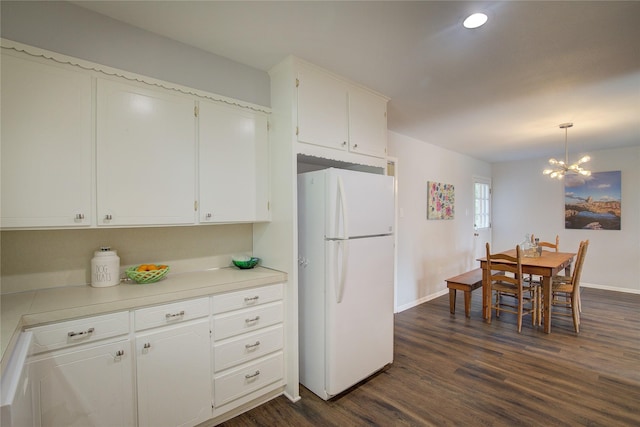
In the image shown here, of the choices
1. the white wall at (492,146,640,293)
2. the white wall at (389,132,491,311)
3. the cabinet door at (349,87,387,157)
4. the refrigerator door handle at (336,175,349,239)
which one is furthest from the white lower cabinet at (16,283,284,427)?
the white wall at (492,146,640,293)

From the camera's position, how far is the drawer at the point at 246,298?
1.91 meters

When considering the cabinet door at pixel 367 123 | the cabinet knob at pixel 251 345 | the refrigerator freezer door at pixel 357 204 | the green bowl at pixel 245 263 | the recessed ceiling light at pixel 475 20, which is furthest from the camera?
the cabinet door at pixel 367 123

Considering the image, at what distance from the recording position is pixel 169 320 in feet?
5.65

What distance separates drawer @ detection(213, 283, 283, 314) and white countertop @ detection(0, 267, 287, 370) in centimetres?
4

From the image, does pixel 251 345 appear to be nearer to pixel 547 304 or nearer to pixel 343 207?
pixel 343 207

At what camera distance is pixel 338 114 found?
95.1 inches

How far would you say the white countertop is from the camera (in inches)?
51.9

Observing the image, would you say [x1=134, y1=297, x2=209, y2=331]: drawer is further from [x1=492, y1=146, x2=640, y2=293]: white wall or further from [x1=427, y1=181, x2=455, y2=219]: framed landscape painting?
[x1=492, y1=146, x2=640, y2=293]: white wall

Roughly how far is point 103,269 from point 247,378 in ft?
3.78

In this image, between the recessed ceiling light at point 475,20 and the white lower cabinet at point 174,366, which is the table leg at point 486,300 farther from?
the white lower cabinet at point 174,366

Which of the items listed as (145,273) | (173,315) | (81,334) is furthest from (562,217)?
(81,334)

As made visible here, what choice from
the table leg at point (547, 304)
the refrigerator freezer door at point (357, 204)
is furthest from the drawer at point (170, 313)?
the table leg at point (547, 304)

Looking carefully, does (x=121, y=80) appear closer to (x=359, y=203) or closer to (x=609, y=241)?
(x=359, y=203)

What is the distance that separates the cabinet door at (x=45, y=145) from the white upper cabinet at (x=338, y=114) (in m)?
1.28
